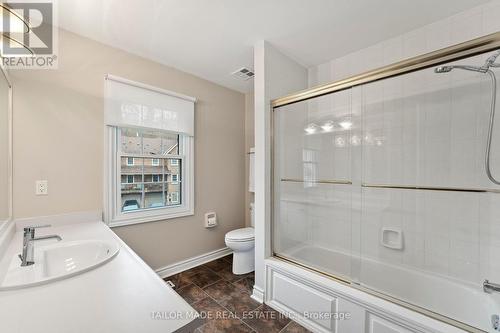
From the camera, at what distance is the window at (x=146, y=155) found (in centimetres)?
202

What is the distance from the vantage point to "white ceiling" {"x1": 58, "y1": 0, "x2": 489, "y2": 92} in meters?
1.58

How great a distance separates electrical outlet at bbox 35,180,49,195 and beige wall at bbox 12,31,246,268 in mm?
29

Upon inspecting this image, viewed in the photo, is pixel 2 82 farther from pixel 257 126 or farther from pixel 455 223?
pixel 455 223

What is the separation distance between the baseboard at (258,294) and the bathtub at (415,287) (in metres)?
0.37

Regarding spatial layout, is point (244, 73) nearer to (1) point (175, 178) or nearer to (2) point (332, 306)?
(1) point (175, 178)

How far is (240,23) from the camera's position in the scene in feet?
5.79

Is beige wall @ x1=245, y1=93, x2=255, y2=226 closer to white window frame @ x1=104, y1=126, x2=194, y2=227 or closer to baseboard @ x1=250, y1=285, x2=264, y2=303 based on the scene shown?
white window frame @ x1=104, y1=126, x2=194, y2=227

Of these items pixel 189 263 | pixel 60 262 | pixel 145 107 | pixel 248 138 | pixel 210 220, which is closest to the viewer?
pixel 60 262

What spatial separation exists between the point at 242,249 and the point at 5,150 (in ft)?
6.86

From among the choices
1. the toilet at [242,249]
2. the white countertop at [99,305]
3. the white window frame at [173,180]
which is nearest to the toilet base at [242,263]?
the toilet at [242,249]

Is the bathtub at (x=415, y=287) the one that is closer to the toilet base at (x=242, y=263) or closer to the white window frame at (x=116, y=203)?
the toilet base at (x=242, y=263)

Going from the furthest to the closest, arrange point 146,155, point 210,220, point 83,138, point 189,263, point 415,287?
1. point 210,220
2. point 189,263
3. point 146,155
4. point 83,138
5. point 415,287

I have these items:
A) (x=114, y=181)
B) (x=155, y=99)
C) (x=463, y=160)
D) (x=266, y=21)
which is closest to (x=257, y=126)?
(x=266, y=21)

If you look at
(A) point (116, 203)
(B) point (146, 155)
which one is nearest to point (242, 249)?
(A) point (116, 203)
